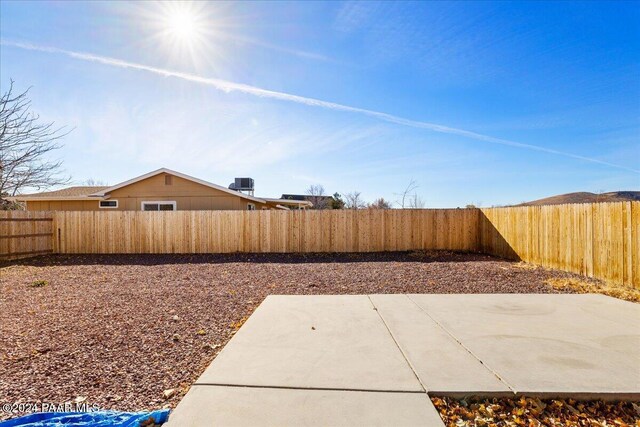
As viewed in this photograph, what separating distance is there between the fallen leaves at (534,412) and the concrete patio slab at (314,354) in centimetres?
30

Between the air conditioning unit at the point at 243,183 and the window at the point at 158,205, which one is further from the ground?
the air conditioning unit at the point at 243,183

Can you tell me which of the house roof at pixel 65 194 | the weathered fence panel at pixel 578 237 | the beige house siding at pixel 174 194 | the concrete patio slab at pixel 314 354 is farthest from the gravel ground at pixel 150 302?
the house roof at pixel 65 194

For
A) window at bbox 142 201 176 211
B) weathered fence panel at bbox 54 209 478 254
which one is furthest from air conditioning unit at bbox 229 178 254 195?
weathered fence panel at bbox 54 209 478 254

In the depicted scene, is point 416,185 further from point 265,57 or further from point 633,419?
point 633,419

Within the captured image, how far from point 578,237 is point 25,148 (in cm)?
1669

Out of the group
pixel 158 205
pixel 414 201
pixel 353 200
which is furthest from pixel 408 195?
pixel 158 205

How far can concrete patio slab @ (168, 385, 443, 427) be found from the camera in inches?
75.0

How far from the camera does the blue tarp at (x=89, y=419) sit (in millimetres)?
1873

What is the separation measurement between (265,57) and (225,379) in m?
8.20

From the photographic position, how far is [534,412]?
82.0 inches

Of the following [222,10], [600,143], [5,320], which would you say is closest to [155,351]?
[5,320]

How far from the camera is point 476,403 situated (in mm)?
2188

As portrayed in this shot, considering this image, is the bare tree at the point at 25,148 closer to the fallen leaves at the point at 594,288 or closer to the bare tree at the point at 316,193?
the fallen leaves at the point at 594,288

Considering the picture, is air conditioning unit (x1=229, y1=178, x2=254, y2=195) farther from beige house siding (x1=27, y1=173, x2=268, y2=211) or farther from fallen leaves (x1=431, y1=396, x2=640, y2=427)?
fallen leaves (x1=431, y1=396, x2=640, y2=427)
